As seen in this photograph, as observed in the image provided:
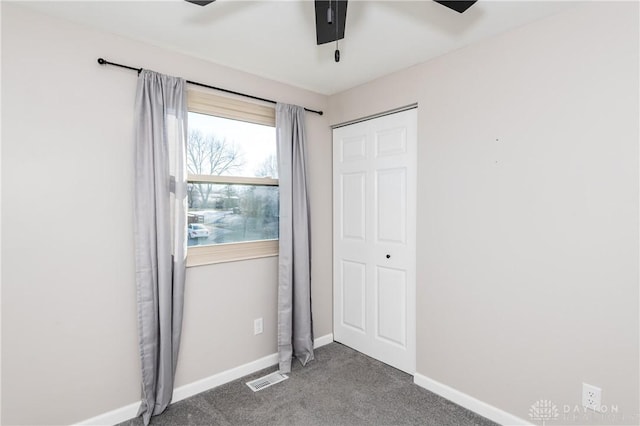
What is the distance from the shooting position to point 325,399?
91.8 inches

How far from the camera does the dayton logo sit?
1856 millimetres

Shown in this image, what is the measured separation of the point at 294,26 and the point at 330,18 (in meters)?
0.71

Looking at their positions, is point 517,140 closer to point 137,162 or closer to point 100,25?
point 137,162

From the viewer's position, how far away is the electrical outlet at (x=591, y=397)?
1715 mm

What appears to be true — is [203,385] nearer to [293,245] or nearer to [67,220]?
[293,245]

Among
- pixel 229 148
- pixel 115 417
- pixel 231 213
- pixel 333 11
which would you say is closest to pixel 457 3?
pixel 333 11

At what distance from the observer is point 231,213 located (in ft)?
8.64

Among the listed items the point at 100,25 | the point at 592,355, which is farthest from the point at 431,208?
the point at 100,25

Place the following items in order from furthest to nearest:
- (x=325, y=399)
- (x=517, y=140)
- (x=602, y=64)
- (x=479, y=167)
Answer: (x=325, y=399) < (x=479, y=167) < (x=517, y=140) < (x=602, y=64)

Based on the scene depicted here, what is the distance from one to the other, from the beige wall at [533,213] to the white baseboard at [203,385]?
1198 millimetres

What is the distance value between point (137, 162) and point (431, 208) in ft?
6.51

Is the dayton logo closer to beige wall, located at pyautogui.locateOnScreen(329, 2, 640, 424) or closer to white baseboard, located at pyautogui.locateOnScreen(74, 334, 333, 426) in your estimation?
beige wall, located at pyautogui.locateOnScreen(329, 2, 640, 424)

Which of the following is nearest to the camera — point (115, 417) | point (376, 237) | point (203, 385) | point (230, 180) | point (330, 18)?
point (330, 18)

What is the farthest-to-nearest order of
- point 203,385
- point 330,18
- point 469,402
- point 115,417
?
point 203,385
point 469,402
point 115,417
point 330,18
